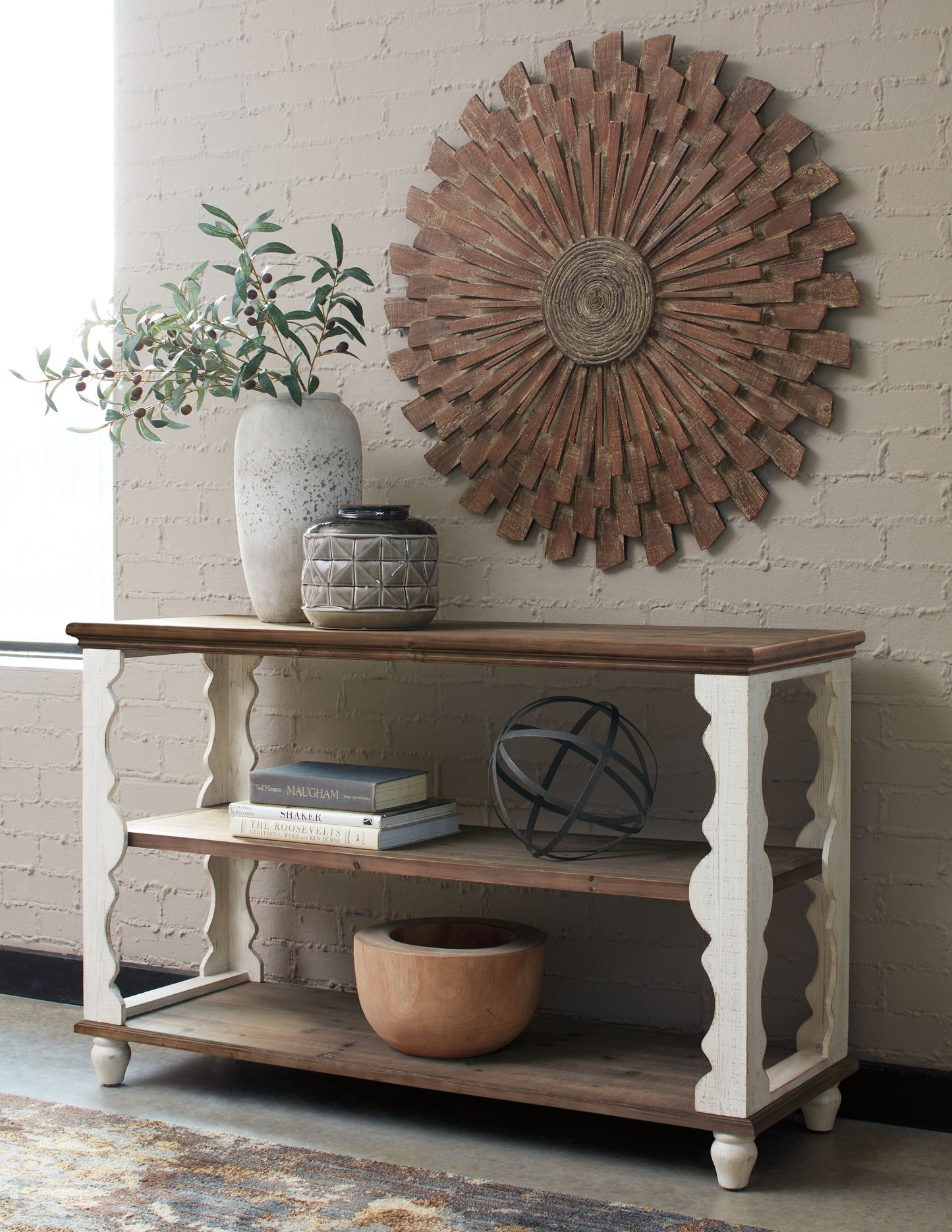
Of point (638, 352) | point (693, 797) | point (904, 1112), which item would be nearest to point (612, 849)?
point (693, 797)

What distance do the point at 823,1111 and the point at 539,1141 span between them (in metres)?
0.51

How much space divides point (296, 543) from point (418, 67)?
106 cm

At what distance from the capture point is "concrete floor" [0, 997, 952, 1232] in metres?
2.21

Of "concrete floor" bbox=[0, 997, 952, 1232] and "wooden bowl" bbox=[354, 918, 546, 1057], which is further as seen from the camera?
"wooden bowl" bbox=[354, 918, 546, 1057]

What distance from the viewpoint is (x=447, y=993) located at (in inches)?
95.8

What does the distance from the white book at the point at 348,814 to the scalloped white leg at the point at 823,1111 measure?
824 mm

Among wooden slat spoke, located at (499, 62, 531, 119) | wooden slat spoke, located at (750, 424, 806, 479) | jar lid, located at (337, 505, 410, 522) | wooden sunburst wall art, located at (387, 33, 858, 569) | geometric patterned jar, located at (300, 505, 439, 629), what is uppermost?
wooden slat spoke, located at (499, 62, 531, 119)

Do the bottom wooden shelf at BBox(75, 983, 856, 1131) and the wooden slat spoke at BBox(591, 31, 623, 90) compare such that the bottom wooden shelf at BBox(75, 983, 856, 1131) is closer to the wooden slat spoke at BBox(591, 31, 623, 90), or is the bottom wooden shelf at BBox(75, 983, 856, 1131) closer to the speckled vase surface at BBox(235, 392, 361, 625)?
the speckled vase surface at BBox(235, 392, 361, 625)

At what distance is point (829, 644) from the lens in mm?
2389

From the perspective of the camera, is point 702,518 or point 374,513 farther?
point 702,518

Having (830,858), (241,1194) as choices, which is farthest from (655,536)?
(241,1194)

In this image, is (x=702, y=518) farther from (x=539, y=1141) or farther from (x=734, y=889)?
(x=539, y=1141)

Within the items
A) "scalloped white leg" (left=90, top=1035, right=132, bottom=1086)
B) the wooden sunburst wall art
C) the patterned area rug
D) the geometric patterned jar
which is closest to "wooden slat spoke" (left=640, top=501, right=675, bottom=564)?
the wooden sunburst wall art

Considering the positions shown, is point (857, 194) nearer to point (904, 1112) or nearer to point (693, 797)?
point (693, 797)
